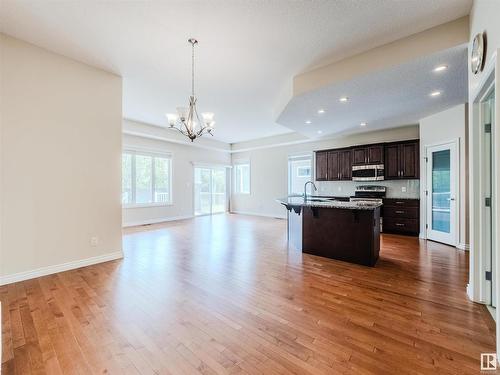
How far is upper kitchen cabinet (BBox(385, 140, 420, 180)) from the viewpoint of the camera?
18.2 ft

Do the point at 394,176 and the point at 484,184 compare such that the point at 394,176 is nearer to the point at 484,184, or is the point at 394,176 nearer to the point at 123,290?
the point at 484,184

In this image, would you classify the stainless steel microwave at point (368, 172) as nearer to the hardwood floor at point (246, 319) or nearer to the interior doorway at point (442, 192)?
the interior doorway at point (442, 192)

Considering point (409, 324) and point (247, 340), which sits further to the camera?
point (409, 324)

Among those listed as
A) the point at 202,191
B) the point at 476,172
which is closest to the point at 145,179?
the point at 202,191

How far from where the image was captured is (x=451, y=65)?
2955mm

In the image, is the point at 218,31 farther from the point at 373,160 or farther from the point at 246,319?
the point at 373,160

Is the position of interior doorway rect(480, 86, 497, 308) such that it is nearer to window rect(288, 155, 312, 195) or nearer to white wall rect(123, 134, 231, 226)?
window rect(288, 155, 312, 195)

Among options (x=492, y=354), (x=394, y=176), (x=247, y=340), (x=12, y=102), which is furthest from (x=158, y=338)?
(x=394, y=176)

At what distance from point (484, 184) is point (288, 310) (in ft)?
7.92

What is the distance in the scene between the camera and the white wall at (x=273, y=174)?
6.95 metres

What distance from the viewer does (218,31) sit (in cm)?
274

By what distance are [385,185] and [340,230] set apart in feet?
11.8

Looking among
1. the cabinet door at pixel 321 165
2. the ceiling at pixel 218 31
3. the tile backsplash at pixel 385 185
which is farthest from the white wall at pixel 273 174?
the ceiling at pixel 218 31

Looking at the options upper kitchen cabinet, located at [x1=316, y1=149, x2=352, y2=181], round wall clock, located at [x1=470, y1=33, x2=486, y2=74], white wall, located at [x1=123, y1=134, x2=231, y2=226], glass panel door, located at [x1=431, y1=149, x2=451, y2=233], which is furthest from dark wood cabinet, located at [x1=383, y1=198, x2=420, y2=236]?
white wall, located at [x1=123, y1=134, x2=231, y2=226]
